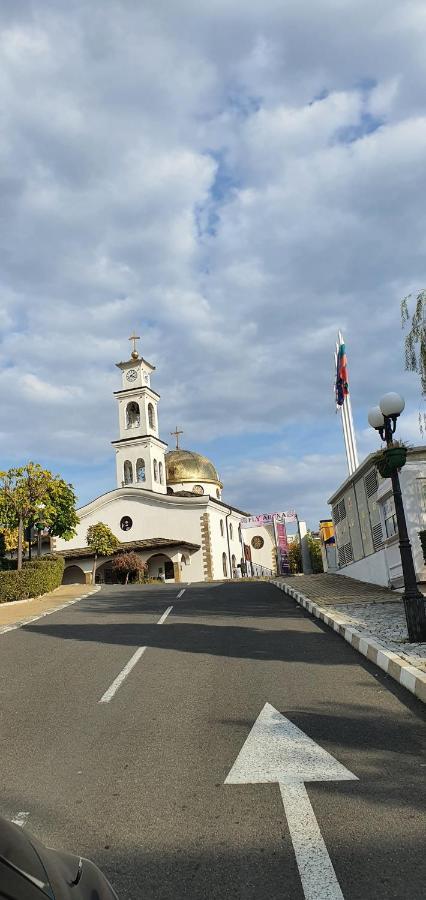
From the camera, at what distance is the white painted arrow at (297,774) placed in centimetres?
303

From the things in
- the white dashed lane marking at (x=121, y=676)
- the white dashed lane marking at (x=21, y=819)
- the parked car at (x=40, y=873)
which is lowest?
the white dashed lane marking at (x=21, y=819)

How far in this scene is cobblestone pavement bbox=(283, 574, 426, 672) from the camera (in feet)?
26.2

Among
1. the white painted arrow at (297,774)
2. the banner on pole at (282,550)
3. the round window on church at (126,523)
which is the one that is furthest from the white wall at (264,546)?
the white painted arrow at (297,774)

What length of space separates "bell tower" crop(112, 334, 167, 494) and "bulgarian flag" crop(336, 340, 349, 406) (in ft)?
77.9

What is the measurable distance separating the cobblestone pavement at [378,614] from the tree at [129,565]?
25.9 m

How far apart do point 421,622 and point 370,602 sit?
635 centimetres

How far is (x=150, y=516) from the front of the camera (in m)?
49.5

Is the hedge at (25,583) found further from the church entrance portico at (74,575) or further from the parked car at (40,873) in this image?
the church entrance portico at (74,575)

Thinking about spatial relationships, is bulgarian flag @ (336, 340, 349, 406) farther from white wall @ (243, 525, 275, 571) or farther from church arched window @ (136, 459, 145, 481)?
white wall @ (243, 525, 275, 571)

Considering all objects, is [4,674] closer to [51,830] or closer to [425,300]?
[51,830]

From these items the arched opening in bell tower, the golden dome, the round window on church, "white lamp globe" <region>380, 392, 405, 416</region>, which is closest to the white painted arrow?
"white lamp globe" <region>380, 392, 405, 416</region>

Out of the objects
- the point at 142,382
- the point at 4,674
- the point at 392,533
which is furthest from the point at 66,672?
the point at 142,382

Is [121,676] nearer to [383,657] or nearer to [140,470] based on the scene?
[383,657]

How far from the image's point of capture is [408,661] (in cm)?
718
